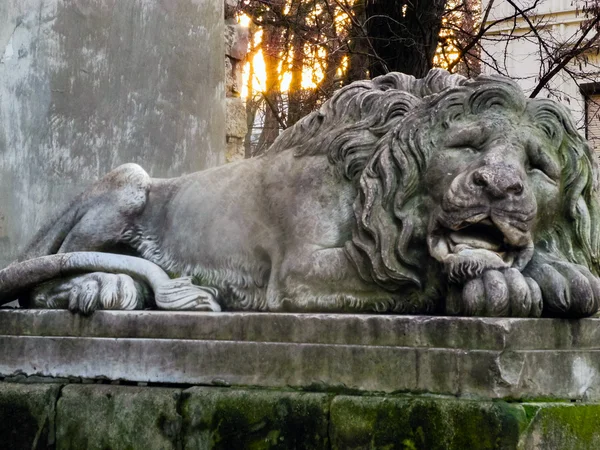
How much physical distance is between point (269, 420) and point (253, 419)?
0.07 m

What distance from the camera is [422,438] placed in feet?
11.9

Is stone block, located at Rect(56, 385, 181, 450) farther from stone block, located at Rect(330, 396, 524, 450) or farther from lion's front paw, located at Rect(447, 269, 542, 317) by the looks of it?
lion's front paw, located at Rect(447, 269, 542, 317)

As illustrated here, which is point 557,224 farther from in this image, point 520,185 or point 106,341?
point 106,341

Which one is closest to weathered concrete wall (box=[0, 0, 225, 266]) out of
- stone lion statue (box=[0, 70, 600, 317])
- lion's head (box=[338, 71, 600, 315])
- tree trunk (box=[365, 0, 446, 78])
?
tree trunk (box=[365, 0, 446, 78])

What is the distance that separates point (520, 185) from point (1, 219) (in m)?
4.94

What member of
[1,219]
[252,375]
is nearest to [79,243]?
[252,375]

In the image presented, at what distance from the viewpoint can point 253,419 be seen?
3.96 metres

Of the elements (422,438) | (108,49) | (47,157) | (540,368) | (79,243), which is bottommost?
(422,438)

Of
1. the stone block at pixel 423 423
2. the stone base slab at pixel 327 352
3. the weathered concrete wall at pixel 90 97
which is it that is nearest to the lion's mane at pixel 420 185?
the stone base slab at pixel 327 352

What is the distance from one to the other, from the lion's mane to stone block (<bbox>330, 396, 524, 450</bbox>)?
0.63m

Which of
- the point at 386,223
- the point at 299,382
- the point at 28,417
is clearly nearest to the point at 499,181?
the point at 386,223

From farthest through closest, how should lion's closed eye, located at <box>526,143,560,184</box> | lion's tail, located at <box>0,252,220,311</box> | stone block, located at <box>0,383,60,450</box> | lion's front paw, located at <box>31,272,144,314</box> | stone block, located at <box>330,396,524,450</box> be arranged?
lion's tail, located at <box>0,252,220,311</box>
lion's front paw, located at <box>31,272,144,314</box>
stone block, located at <box>0,383,60,450</box>
lion's closed eye, located at <box>526,143,560,184</box>
stone block, located at <box>330,396,524,450</box>

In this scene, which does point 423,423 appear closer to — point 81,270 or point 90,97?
point 81,270

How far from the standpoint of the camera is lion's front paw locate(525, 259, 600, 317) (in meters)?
3.94
